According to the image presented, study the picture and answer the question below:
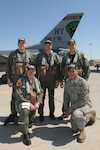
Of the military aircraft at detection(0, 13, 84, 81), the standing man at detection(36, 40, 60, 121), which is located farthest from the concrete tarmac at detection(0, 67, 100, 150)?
the military aircraft at detection(0, 13, 84, 81)

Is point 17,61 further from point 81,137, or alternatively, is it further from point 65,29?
point 65,29

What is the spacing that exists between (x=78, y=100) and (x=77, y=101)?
1.2 inches

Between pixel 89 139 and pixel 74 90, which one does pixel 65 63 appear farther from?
pixel 89 139

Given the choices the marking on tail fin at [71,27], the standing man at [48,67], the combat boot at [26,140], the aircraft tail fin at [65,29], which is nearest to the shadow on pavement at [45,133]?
the combat boot at [26,140]

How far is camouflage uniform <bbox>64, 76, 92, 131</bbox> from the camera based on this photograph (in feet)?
14.1

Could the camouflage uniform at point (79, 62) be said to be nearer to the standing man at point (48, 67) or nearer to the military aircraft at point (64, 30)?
the standing man at point (48, 67)

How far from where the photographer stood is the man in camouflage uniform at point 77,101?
169 inches

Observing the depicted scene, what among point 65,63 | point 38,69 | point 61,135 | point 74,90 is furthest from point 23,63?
point 61,135

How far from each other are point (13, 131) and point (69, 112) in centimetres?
121

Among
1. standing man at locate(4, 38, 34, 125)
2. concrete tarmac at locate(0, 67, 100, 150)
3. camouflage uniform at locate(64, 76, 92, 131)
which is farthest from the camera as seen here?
standing man at locate(4, 38, 34, 125)

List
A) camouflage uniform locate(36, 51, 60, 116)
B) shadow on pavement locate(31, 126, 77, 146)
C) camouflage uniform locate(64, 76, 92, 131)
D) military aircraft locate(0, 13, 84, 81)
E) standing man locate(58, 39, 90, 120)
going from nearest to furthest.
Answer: shadow on pavement locate(31, 126, 77, 146) < camouflage uniform locate(64, 76, 92, 131) < standing man locate(58, 39, 90, 120) < camouflage uniform locate(36, 51, 60, 116) < military aircraft locate(0, 13, 84, 81)

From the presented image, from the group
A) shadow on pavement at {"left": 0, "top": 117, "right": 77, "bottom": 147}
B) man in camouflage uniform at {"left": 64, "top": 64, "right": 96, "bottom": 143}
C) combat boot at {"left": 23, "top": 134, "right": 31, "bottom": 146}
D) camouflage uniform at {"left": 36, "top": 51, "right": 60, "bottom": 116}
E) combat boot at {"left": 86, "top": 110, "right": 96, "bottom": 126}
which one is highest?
camouflage uniform at {"left": 36, "top": 51, "right": 60, "bottom": 116}

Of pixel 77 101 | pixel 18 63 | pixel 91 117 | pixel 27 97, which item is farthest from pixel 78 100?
pixel 18 63

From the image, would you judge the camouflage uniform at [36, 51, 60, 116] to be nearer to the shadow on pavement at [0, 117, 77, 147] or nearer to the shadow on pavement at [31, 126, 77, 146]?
the shadow on pavement at [0, 117, 77, 147]
